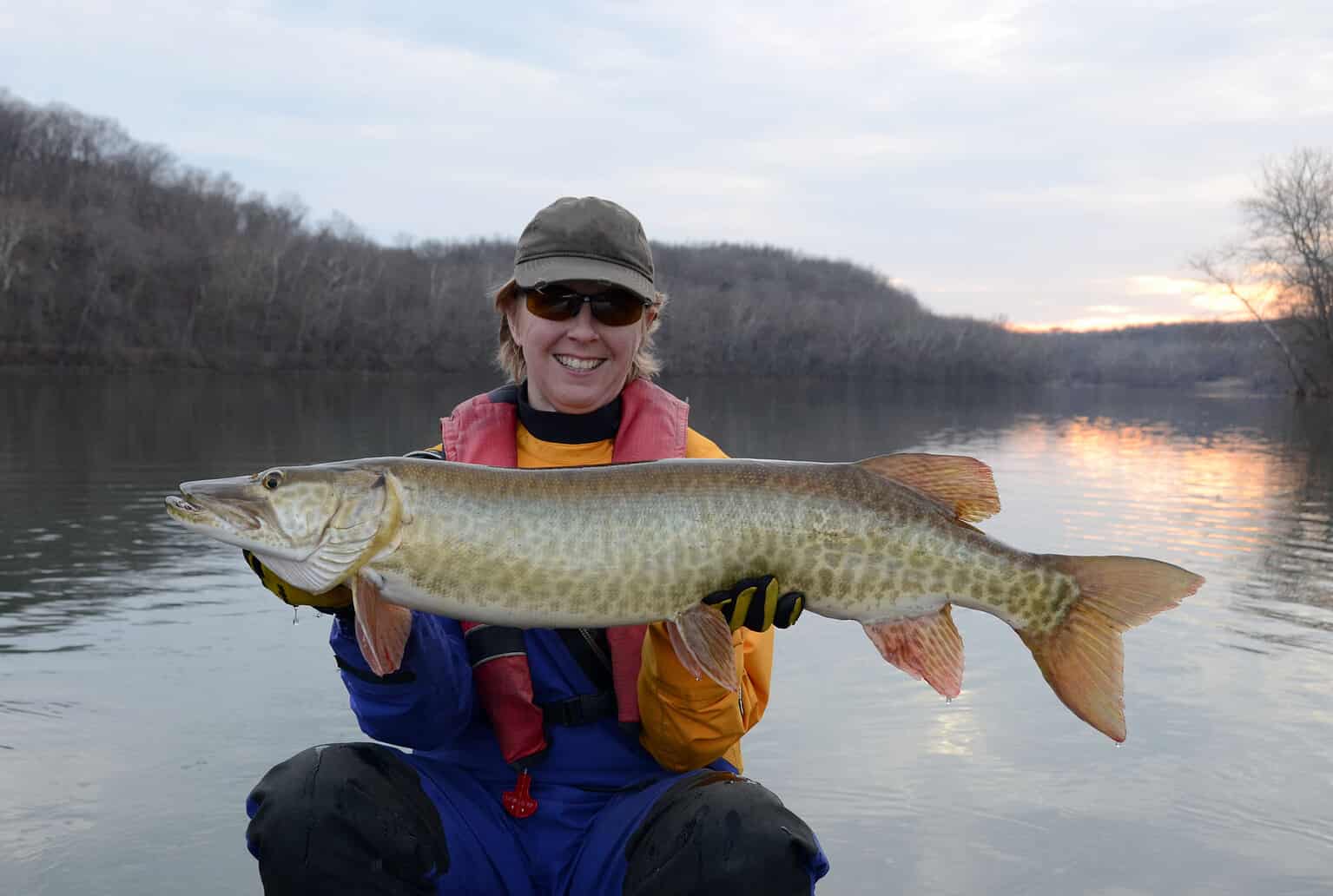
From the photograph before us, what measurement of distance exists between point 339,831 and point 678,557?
1.13 m

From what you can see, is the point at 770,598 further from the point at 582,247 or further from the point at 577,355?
the point at 582,247

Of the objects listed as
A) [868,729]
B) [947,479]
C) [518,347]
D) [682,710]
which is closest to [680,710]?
[682,710]

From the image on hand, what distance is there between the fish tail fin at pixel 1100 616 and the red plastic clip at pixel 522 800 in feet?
4.75

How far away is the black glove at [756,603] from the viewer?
2846mm

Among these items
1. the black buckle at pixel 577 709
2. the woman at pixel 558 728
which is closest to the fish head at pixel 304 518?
the woman at pixel 558 728

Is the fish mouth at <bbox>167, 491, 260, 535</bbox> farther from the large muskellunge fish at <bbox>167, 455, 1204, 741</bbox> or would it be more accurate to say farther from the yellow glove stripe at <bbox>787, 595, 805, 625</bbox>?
the yellow glove stripe at <bbox>787, 595, 805, 625</bbox>

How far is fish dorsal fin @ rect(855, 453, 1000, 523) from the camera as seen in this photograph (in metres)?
3.05

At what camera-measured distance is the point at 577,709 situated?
3.16 metres

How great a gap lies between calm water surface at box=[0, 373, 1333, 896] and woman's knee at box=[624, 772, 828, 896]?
126cm

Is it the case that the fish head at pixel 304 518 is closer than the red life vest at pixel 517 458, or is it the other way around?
the fish head at pixel 304 518

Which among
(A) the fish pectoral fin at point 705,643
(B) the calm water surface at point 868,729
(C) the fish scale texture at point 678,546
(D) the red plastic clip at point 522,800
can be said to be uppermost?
(C) the fish scale texture at point 678,546

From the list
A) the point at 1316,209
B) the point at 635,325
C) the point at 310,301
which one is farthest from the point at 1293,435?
the point at 310,301

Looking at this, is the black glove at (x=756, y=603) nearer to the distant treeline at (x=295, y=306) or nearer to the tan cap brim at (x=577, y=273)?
the tan cap brim at (x=577, y=273)

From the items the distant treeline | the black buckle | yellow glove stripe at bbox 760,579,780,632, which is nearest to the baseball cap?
yellow glove stripe at bbox 760,579,780,632
